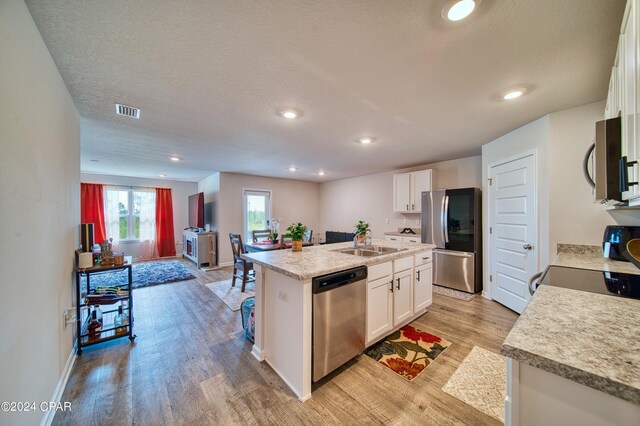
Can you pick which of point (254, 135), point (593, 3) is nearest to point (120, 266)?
point (254, 135)

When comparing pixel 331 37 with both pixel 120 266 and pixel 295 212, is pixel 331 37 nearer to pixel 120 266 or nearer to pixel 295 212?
pixel 120 266

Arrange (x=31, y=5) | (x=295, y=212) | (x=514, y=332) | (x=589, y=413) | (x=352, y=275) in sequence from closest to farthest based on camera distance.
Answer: (x=589, y=413) < (x=514, y=332) < (x=31, y=5) < (x=352, y=275) < (x=295, y=212)

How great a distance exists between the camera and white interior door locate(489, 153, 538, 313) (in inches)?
109

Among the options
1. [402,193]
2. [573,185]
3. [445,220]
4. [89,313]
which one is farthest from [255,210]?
[573,185]

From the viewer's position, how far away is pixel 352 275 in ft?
6.48

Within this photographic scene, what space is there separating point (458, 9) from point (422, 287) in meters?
2.75

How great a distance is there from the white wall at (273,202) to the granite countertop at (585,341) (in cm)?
590

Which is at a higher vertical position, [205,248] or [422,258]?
[422,258]

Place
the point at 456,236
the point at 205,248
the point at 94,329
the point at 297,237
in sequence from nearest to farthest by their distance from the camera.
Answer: the point at 94,329, the point at 297,237, the point at 456,236, the point at 205,248

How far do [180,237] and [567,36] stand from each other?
8.81 metres

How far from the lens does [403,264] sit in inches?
102

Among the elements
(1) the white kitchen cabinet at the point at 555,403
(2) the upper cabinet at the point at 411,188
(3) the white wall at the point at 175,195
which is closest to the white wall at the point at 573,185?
(2) the upper cabinet at the point at 411,188

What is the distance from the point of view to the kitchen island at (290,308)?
168 cm

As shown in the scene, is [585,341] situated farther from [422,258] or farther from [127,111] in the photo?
[127,111]
